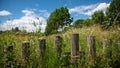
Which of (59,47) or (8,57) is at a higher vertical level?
(59,47)

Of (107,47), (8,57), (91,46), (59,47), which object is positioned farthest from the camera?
(107,47)

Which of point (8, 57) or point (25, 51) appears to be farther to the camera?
point (25, 51)

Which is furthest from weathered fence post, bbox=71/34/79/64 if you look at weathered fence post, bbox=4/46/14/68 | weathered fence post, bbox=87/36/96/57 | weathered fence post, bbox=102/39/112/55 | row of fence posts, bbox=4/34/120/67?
weathered fence post, bbox=4/46/14/68

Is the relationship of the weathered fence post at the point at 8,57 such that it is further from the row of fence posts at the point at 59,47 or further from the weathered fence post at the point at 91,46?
the weathered fence post at the point at 91,46

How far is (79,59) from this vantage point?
18.4 ft

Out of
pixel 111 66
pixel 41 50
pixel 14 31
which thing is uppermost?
pixel 14 31

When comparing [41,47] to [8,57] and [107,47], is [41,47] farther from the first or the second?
[107,47]

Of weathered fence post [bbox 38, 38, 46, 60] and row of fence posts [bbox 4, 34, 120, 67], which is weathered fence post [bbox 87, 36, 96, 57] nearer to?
row of fence posts [bbox 4, 34, 120, 67]

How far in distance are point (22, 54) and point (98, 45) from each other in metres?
3.10

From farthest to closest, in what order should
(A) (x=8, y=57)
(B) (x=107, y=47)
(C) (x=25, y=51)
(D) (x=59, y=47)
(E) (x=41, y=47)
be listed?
(B) (x=107, y=47) < (D) (x=59, y=47) < (E) (x=41, y=47) < (C) (x=25, y=51) < (A) (x=8, y=57)

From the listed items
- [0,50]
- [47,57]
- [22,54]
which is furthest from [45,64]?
[0,50]

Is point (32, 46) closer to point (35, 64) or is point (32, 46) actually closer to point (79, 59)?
point (35, 64)

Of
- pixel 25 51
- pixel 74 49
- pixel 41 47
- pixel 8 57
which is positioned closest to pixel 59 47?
pixel 74 49

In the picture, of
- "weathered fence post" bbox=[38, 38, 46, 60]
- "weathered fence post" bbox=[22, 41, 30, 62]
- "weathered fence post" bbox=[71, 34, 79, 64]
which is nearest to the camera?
"weathered fence post" bbox=[22, 41, 30, 62]
